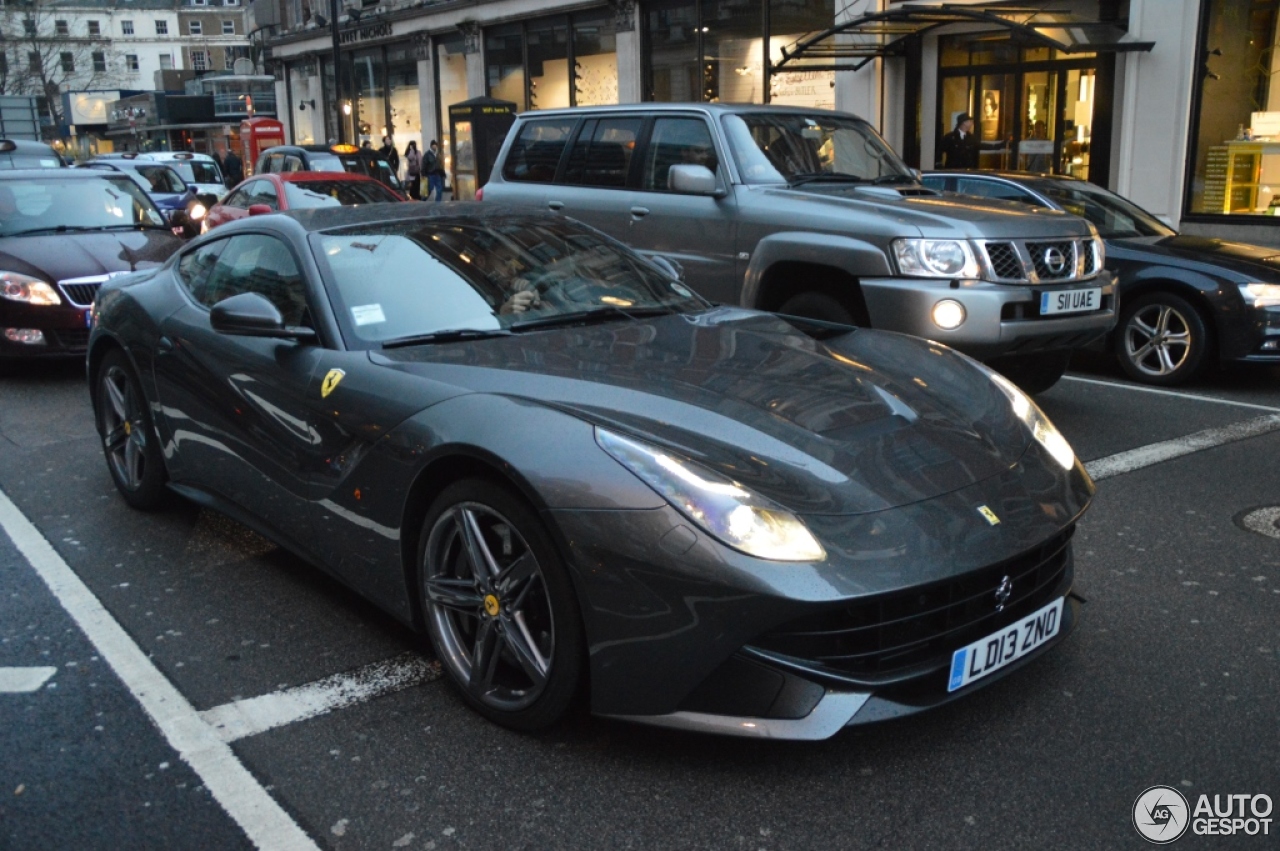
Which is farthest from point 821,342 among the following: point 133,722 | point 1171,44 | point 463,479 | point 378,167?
point 378,167

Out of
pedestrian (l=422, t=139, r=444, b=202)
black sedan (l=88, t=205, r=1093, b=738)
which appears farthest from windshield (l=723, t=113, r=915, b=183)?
pedestrian (l=422, t=139, r=444, b=202)

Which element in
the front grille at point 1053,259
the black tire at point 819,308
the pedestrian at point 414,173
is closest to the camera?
the front grille at point 1053,259

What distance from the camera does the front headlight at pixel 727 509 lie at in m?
2.71

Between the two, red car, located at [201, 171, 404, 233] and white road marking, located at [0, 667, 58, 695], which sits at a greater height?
red car, located at [201, 171, 404, 233]

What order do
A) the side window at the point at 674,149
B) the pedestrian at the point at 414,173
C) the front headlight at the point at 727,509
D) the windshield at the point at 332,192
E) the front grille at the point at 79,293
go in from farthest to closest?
the pedestrian at the point at 414,173, the windshield at the point at 332,192, the front grille at the point at 79,293, the side window at the point at 674,149, the front headlight at the point at 727,509

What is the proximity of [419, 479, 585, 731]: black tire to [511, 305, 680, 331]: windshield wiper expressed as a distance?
927mm

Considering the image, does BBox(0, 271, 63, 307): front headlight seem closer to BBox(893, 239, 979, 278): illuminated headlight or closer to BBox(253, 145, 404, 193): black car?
BBox(893, 239, 979, 278): illuminated headlight

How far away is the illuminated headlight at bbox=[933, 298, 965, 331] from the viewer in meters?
6.35

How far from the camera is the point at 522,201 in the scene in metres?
9.11

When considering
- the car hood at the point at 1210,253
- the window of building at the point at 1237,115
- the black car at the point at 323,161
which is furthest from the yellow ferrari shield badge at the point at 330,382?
the window of building at the point at 1237,115

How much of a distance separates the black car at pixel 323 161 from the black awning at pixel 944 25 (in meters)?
6.68

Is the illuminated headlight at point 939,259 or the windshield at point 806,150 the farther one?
the windshield at point 806,150

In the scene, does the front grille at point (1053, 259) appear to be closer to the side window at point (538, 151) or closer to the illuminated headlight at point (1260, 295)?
the illuminated headlight at point (1260, 295)

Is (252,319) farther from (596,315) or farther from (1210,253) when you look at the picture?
(1210,253)
